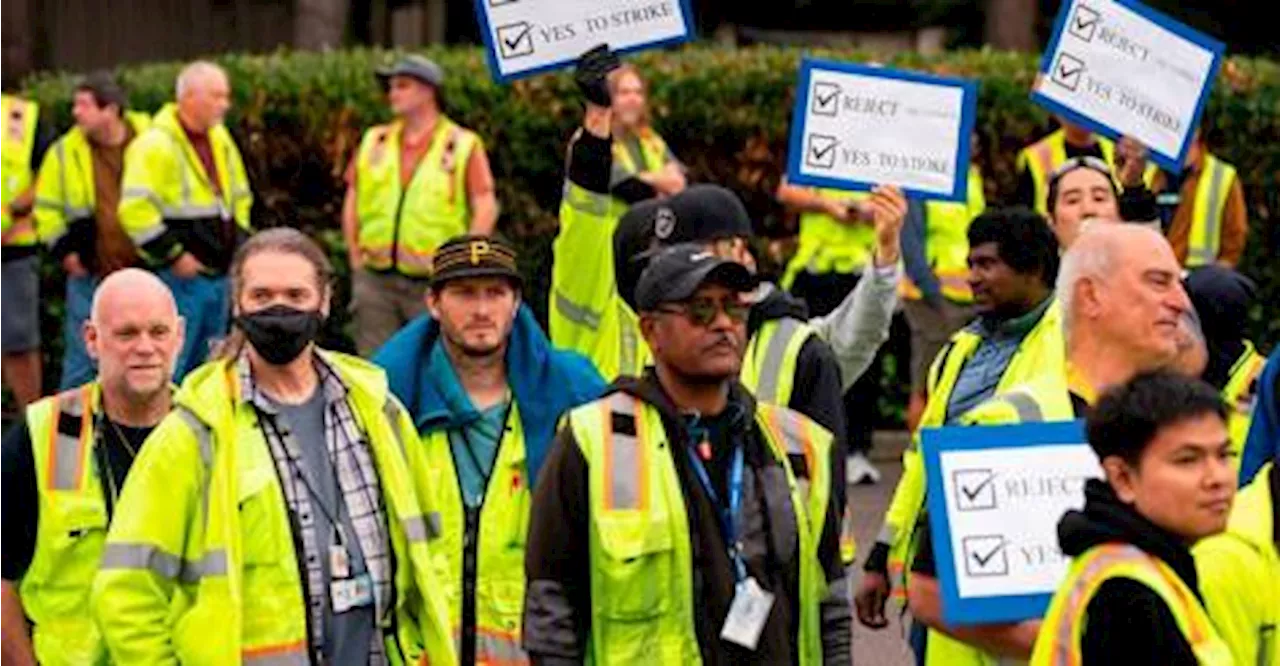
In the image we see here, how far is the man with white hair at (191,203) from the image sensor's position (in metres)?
14.9

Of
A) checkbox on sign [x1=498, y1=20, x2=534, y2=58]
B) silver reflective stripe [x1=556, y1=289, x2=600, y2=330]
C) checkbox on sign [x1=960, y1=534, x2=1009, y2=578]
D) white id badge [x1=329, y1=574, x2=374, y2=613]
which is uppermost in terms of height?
checkbox on sign [x1=498, y1=20, x2=534, y2=58]

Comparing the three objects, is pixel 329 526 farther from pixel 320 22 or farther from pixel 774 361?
pixel 320 22

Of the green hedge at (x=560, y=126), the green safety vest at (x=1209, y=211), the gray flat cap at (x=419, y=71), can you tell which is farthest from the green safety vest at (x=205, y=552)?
the green hedge at (x=560, y=126)

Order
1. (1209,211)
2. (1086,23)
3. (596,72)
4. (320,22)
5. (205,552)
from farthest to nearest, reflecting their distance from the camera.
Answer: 1. (320,22)
2. (1209,211)
3. (1086,23)
4. (596,72)
5. (205,552)

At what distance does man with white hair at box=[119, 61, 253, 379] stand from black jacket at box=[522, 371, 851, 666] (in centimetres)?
815

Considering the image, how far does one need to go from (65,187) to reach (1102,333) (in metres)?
9.57

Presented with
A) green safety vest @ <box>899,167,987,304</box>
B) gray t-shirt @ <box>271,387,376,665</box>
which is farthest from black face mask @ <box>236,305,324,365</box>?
green safety vest @ <box>899,167,987,304</box>

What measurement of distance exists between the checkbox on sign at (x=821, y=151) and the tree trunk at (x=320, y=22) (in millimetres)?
12887

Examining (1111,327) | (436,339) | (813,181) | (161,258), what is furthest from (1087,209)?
(161,258)

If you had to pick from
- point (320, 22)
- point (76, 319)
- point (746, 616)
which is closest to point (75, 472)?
point (746, 616)

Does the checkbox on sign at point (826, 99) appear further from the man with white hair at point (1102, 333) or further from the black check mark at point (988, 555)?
the black check mark at point (988, 555)

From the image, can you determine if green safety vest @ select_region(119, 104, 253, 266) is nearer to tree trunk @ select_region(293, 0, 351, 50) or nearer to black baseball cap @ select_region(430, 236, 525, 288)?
black baseball cap @ select_region(430, 236, 525, 288)

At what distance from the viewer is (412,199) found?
1485cm

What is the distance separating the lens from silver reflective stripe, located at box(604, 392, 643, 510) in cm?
669
